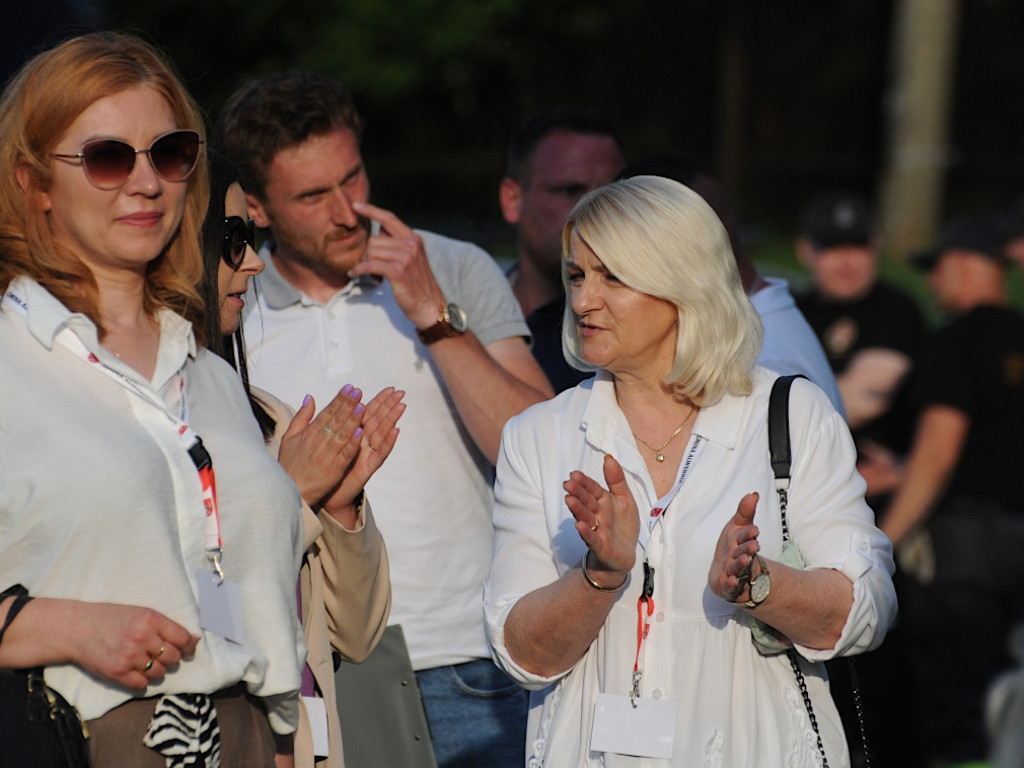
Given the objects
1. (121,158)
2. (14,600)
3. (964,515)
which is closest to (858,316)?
(964,515)

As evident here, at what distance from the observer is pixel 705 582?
260cm

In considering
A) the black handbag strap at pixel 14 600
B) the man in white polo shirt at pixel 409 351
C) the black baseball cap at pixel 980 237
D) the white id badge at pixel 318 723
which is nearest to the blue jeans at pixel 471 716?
the man in white polo shirt at pixel 409 351

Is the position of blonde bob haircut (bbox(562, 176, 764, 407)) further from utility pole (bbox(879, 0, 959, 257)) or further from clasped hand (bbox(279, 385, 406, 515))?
utility pole (bbox(879, 0, 959, 257))

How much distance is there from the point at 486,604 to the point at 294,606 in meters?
0.47

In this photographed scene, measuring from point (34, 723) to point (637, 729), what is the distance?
1.09m

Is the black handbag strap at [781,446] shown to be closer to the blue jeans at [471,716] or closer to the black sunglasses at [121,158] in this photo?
the blue jeans at [471,716]

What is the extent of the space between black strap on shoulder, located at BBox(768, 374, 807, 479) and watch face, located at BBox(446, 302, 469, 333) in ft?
2.98

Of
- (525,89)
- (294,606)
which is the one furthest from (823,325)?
(525,89)

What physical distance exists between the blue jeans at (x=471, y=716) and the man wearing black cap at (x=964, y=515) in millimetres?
3124

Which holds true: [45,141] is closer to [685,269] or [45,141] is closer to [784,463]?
[685,269]

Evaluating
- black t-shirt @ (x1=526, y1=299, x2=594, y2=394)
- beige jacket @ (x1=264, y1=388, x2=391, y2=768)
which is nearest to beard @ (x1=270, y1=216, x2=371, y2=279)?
black t-shirt @ (x1=526, y1=299, x2=594, y2=394)

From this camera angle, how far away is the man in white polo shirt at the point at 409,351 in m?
3.38

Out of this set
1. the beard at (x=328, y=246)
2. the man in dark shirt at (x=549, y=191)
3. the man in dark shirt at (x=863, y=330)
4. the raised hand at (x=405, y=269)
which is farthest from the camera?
the man in dark shirt at (x=863, y=330)

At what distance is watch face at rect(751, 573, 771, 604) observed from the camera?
7.97ft
